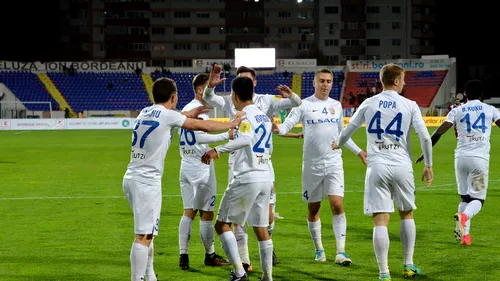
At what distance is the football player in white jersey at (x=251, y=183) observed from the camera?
8.06 metres

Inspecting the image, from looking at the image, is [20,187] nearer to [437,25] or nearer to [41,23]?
[41,23]

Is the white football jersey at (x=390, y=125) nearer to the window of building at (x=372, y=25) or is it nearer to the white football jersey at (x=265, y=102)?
the white football jersey at (x=265, y=102)

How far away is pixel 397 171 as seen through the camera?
833 centimetres

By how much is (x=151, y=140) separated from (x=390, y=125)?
268 centimetres

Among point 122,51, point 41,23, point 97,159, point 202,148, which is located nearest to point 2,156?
point 97,159

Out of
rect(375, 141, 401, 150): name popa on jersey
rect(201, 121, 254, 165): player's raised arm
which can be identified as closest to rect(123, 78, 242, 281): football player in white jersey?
rect(201, 121, 254, 165): player's raised arm

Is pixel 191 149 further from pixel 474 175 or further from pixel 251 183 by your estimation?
pixel 474 175

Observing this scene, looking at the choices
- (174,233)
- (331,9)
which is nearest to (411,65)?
(331,9)

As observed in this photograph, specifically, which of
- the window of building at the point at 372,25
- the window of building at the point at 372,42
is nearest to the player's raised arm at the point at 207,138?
the window of building at the point at 372,25

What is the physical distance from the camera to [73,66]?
7994 cm

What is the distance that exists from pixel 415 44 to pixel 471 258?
402ft

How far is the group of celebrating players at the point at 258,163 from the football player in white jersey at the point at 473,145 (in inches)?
28.7

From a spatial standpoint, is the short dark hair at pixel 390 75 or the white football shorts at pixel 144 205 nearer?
the white football shorts at pixel 144 205

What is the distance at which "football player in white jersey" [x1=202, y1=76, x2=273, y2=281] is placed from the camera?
8062 millimetres
